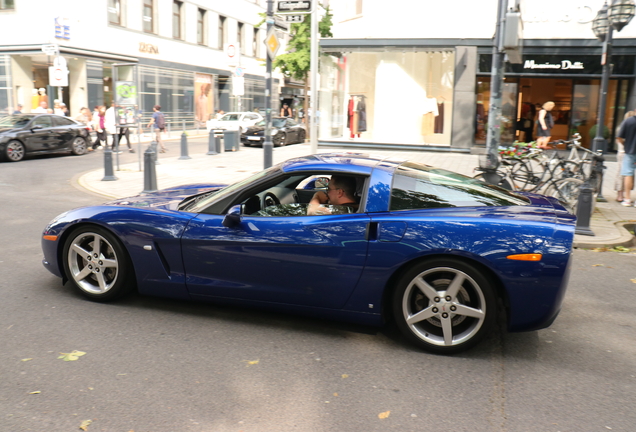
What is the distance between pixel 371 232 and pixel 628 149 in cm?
824

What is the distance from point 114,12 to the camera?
32688mm

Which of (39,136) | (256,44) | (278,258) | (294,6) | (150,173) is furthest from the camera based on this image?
(256,44)

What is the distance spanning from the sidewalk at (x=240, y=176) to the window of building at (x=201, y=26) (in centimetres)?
2138

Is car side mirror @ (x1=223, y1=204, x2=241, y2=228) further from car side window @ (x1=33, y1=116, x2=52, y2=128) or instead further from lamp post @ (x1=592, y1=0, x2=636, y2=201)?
car side window @ (x1=33, y1=116, x2=52, y2=128)

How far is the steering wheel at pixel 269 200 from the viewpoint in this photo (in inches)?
184

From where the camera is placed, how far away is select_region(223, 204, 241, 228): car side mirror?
420cm

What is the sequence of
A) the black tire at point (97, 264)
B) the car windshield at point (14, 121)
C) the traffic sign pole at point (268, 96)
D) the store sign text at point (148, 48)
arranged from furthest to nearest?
the store sign text at point (148, 48) < the car windshield at point (14, 121) < the traffic sign pole at point (268, 96) < the black tire at point (97, 264)

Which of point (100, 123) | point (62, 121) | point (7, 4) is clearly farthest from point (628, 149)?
point (7, 4)

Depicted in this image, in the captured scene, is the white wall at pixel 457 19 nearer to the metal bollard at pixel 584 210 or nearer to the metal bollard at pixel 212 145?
the metal bollard at pixel 212 145

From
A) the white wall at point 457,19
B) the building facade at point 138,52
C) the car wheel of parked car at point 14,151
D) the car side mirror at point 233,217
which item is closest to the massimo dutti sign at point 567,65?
the white wall at point 457,19

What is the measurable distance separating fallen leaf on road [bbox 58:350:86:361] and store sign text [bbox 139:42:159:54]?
111 ft

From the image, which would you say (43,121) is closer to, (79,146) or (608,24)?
(79,146)

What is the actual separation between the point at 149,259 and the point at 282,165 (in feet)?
4.19

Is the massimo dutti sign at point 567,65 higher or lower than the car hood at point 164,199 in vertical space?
higher
